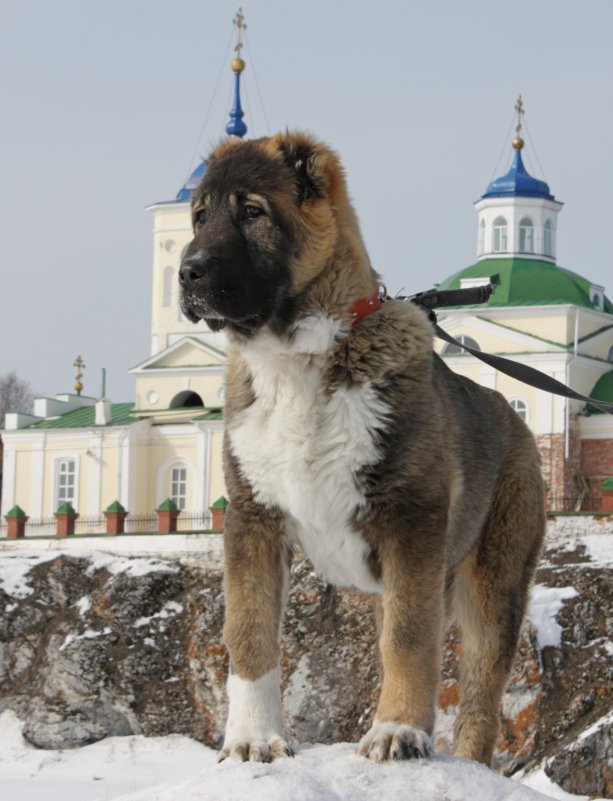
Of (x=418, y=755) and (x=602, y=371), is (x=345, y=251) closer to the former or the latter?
(x=418, y=755)

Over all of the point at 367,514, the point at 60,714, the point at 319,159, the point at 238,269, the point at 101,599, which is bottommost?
the point at 60,714

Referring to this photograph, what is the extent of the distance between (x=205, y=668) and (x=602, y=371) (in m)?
29.3

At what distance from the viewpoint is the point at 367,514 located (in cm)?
473

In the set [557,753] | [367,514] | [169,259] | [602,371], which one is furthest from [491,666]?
[169,259]

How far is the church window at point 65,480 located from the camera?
49.1 meters

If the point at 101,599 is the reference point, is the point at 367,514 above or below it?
above

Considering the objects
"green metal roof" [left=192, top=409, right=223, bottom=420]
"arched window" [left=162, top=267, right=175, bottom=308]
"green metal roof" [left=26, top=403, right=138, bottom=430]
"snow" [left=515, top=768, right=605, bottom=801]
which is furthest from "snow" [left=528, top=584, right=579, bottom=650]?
"arched window" [left=162, top=267, right=175, bottom=308]

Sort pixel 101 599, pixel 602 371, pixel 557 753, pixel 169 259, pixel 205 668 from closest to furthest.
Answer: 1. pixel 557 753
2. pixel 205 668
3. pixel 101 599
4. pixel 602 371
5. pixel 169 259

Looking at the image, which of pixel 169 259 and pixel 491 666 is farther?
pixel 169 259

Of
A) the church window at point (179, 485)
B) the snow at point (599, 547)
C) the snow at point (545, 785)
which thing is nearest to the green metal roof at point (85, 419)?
the church window at point (179, 485)

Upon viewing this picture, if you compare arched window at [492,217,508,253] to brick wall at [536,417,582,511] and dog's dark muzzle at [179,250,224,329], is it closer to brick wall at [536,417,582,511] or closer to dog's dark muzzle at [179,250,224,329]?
brick wall at [536,417,582,511]

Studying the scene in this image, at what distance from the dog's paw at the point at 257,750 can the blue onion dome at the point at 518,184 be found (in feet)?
158

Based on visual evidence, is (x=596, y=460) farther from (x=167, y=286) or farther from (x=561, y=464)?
(x=167, y=286)

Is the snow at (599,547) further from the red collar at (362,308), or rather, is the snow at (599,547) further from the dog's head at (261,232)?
the dog's head at (261,232)
